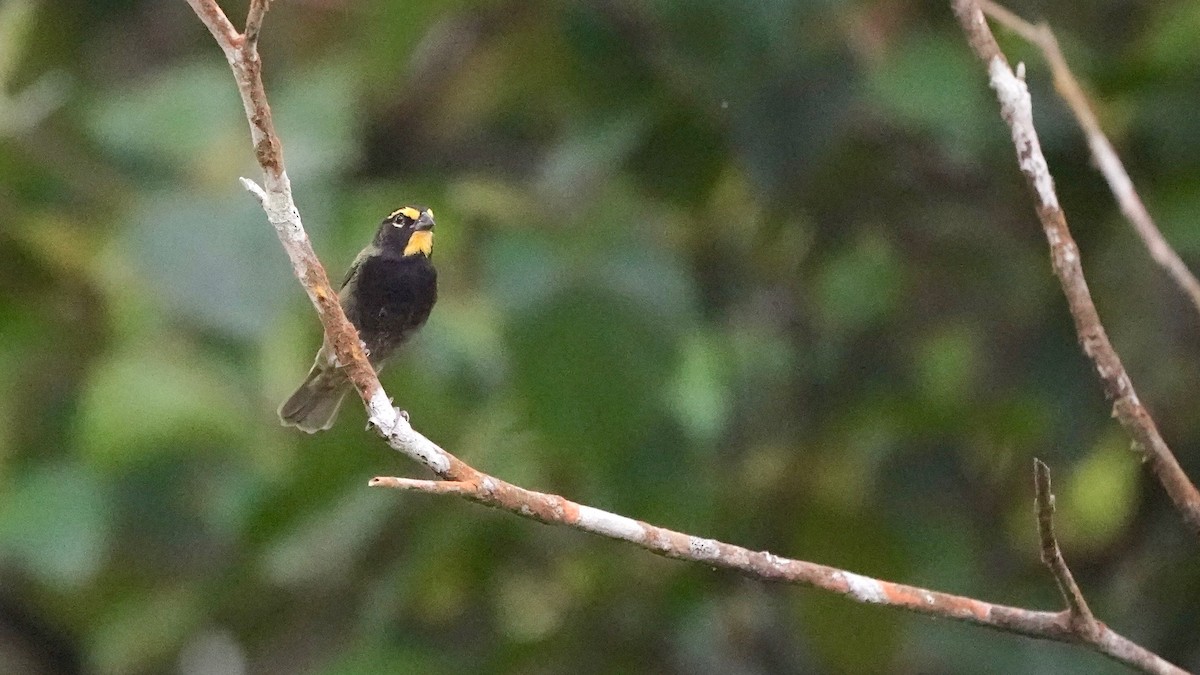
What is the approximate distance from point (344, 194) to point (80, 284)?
49cm

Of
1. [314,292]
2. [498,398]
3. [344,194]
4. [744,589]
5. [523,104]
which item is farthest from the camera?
[744,589]

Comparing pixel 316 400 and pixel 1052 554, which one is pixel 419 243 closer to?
pixel 316 400

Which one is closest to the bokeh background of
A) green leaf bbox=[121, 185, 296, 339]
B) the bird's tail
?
green leaf bbox=[121, 185, 296, 339]

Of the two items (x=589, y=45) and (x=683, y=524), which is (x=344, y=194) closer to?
(x=589, y=45)

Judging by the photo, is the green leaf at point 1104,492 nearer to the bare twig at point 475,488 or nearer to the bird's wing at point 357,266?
the bare twig at point 475,488

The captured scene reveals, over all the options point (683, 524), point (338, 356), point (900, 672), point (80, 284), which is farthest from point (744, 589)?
point (338, 356)

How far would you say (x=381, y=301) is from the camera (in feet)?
6.15

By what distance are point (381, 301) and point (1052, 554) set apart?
0.80 metres

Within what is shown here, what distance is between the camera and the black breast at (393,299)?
6.11 feet

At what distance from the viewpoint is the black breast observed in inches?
73.4

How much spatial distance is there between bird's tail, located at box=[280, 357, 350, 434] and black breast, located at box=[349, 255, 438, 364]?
0.21 m

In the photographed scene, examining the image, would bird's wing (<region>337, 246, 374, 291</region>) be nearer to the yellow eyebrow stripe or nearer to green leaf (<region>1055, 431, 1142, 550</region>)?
the yellow eyebrow stripe

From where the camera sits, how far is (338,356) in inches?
57.2

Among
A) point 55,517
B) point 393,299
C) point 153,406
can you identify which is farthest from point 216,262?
point 55,517
